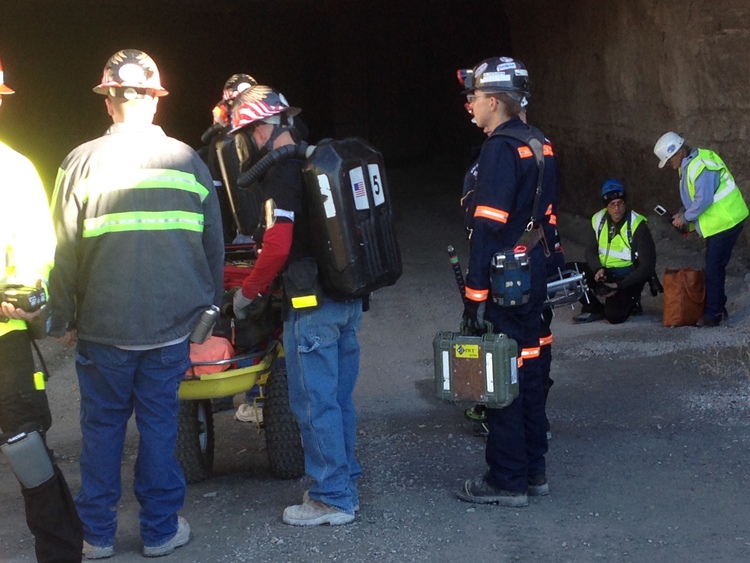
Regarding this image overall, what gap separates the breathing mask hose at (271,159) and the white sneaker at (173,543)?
1.50m

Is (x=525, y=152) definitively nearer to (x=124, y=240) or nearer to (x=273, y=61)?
(x=124, y=240)

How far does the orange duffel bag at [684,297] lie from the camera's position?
8586 mm

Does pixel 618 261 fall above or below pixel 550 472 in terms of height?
above

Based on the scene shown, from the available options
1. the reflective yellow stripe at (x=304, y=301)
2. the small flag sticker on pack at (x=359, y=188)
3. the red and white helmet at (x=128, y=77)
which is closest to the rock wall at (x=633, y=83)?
the small flag sticker on pack at (x=359, y=188)

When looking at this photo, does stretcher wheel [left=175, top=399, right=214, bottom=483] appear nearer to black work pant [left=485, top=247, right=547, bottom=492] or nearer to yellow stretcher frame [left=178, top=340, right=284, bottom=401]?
yellow stretcher frame [left=178, top=340, right=284, bottom=401]

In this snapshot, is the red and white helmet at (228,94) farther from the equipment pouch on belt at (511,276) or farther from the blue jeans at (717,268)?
the blue jeans at (717,268)

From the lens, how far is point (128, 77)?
412cm

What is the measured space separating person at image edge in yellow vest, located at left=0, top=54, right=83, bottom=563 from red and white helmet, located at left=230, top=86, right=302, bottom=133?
101 cm

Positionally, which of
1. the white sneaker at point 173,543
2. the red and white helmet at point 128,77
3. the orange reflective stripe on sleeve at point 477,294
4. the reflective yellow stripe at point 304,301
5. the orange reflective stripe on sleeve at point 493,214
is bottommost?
the white sneaker at point 173,543

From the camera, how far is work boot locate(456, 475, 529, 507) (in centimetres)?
480

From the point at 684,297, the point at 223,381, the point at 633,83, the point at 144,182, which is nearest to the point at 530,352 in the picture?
the point at 223,381

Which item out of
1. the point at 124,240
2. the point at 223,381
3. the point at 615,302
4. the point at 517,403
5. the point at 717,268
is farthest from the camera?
the point at 615,302

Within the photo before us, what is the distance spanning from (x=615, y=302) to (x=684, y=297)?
0.69m

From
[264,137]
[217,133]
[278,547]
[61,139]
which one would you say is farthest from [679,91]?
[61,139]
